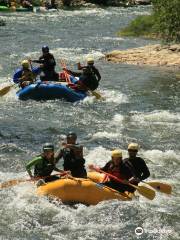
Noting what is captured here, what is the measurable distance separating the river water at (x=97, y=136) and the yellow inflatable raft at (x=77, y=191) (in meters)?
Answer: 0.14

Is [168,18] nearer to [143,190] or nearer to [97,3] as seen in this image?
[143,190]

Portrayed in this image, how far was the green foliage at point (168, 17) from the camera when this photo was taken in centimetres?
3064

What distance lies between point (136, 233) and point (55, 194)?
73.6 inches

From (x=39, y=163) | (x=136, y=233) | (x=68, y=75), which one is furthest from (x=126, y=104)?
(x=136, y=233)

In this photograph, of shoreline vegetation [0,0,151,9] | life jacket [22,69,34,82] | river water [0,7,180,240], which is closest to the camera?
river water [0,7,180,240]

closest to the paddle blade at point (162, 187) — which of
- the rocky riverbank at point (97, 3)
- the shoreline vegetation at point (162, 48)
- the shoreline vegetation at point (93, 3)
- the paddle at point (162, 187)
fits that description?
the paddle at point (162, 187)

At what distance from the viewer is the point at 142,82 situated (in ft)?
87.6

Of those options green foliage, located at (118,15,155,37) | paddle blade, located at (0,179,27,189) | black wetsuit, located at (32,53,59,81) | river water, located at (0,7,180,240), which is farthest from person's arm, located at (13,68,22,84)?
green foliage, located at (118,15,155,37)

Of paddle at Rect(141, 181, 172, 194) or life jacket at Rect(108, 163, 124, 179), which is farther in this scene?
paddle at Rect(141, 181, 172, 194)

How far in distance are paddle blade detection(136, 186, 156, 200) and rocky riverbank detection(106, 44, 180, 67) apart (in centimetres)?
1825

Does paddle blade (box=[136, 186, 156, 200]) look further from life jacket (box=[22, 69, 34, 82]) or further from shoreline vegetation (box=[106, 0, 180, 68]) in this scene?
shoreline vegetation (box=[106, 0, 180, 68])

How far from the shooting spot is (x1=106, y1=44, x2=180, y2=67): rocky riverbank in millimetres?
31109

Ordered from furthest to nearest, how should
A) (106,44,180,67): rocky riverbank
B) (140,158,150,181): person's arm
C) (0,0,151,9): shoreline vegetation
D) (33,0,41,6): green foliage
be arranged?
(0,0,151,9): shoreline vegetation, (33,0,41,6): green foliage, (106,44,180,67): rocky riverbank, (140,158,150,181): person's arm

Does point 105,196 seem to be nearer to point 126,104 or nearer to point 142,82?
point 126,104
